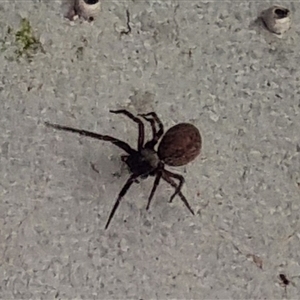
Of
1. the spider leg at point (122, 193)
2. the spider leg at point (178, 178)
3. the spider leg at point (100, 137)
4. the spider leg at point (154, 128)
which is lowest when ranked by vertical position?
the spider leg at point (122, 193)

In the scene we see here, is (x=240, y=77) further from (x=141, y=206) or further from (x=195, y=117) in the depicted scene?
(x=141, y=206)

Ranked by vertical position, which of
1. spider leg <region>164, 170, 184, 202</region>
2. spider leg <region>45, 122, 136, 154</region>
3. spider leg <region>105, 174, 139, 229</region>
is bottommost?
spider leg <region>105, 174, 139, 229</region>

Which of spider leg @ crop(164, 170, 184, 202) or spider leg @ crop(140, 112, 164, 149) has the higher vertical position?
spider leg @ crop(140, 112, 164, 149)

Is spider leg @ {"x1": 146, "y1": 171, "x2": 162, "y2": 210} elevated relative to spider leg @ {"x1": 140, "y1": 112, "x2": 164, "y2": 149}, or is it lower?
lower

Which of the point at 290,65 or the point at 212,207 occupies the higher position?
the point at 290,65

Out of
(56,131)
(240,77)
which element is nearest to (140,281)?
(56,131)
